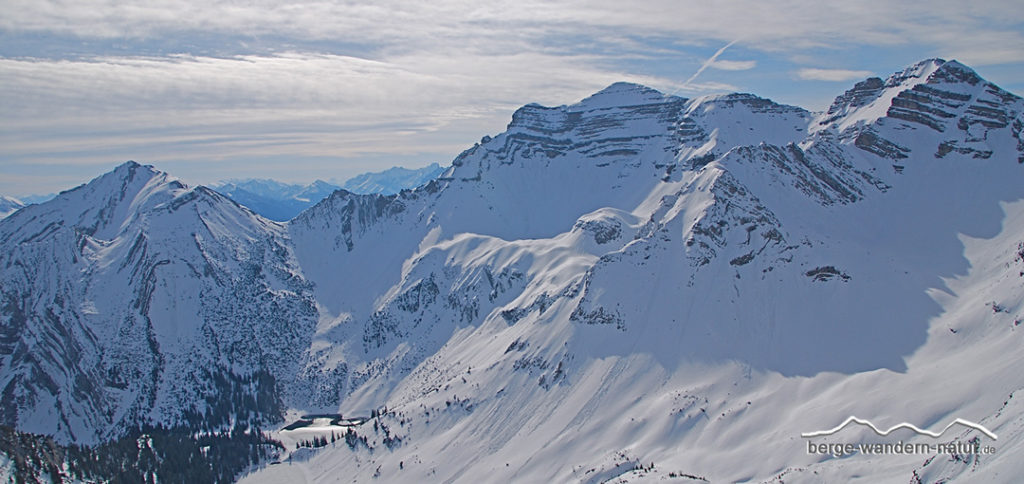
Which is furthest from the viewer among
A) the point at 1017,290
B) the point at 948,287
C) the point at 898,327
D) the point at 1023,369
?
the point at 948,287

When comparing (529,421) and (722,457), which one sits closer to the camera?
(722,457)

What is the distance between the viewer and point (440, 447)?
195m

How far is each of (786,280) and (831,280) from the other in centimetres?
1252

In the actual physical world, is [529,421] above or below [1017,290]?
below

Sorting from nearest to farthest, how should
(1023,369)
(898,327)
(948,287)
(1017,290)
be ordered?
(1023,369) < (1017,290) < (898,327) < (948,287)

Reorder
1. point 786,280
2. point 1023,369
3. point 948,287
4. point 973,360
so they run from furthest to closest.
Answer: point 786,280 < point 948,287 < point 973,360 < point 1023,369

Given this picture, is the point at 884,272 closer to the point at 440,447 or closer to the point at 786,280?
the point at 786,280

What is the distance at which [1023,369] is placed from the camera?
11775 cm

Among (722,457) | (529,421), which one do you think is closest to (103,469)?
(529,421)

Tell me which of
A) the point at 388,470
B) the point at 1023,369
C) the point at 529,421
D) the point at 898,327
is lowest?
the point at 388,470

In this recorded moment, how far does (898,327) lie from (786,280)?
3343cm

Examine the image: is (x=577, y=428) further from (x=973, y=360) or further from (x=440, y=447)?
(x=973, y=360)

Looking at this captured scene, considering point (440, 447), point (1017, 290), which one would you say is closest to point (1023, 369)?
point (1017, 290)

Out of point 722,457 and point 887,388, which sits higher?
point 887,388
